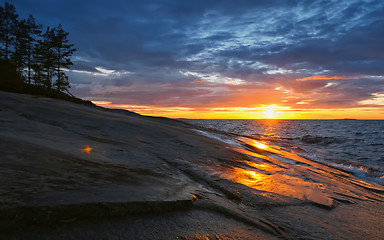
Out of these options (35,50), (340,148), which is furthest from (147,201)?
(35,50)

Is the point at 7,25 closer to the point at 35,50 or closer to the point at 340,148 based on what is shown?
the point at 35,50

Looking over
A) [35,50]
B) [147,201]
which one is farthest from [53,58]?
[147,201]

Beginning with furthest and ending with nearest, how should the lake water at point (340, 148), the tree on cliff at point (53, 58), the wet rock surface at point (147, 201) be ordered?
the tree on cliff at point (53, 58) < the lake water at point (340, 148) < the wet rock surface at point (147, 201)

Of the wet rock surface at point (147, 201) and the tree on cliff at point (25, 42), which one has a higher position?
the tree on cliff at point (25, 42)

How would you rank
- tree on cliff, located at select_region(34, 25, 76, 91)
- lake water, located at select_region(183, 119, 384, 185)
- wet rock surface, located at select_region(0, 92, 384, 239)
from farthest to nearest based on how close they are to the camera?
1. tree on cliff, located at select_region(34, 25, 76, 91)
2. lake water, located at select_region(183, 119, 384, 185)
3. wet rock surface, located at select_region(0, 92, 384, 239)

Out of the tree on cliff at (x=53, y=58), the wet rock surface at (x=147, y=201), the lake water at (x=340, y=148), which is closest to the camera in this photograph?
the wet rock surface at (x=147, y=201)

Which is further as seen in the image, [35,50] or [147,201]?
[35,50]

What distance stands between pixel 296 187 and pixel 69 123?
18.6 feet

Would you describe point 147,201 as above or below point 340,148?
above

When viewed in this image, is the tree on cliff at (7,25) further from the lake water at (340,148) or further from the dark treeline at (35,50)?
the lake water at (340,148)

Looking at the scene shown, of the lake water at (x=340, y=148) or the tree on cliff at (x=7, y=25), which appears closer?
the lake water at (x=340, y=148)

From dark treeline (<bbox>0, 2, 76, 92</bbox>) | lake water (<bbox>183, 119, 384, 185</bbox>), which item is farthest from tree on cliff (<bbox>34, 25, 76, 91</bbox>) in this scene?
lake water (<bbox>183, 119, 384, 185</bbox>)

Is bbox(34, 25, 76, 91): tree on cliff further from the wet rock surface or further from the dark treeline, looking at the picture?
the wet rock surface

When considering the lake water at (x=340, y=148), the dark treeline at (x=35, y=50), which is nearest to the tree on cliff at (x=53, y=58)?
the dark treeline at (x=35, y=50)
